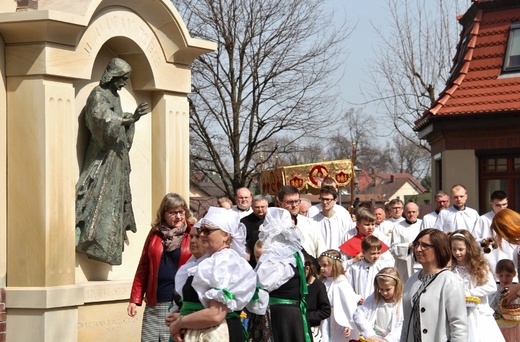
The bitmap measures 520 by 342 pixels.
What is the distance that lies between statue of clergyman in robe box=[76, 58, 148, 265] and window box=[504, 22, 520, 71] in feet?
59.1

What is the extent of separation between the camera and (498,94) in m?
28.5

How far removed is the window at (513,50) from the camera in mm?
28656

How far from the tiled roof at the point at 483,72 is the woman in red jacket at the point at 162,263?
19.0 meters

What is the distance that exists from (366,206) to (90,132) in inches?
158

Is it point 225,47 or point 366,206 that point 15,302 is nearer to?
point 366,206

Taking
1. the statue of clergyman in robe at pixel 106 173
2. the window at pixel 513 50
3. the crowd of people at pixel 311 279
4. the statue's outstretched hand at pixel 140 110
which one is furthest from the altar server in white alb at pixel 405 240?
the window at pixel 513 50

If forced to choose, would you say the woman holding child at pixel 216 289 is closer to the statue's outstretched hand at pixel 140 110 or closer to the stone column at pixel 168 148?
the statue's outstretched hand at pixel 140 110

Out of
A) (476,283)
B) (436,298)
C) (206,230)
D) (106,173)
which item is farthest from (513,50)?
(206,230)

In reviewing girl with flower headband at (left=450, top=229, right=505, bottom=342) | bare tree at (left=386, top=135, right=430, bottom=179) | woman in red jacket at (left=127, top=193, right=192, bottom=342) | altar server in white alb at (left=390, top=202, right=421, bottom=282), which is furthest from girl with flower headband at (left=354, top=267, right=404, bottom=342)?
bare tree at (left=386, top=135, right=430, bottom=179)

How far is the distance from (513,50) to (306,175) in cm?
674

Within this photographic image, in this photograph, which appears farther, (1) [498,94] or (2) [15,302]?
(1) [498,94]

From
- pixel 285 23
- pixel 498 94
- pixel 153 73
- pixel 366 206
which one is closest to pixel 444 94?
pixel 498 94

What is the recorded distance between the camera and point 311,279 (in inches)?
426

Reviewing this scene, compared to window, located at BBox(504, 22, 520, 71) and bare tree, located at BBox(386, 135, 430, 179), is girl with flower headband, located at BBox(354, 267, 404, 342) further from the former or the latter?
bare tree, located at BBox(386, 135, 430, 179)
